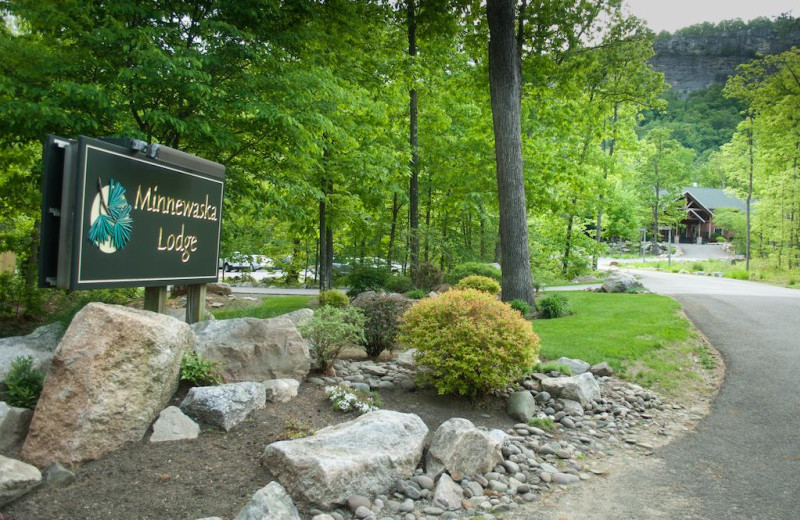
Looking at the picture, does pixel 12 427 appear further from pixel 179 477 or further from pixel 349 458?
A: pixel 349 458

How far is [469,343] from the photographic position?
20.0ft

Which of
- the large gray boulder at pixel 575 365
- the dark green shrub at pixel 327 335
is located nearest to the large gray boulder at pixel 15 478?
the dark green shrub at pixel 327 335

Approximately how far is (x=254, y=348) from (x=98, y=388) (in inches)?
72.5

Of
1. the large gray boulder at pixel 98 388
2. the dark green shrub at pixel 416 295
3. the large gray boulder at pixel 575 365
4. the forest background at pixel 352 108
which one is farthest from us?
the dark green shrub at pixel 416 295

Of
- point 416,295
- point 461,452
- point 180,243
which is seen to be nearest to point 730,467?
point 461,452

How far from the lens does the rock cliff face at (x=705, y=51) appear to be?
466 feet

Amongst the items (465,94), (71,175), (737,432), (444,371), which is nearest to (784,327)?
(737,432)

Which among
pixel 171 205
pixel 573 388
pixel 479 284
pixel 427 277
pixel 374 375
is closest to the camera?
pixel 171 205

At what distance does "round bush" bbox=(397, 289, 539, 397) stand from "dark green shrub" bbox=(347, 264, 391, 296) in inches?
302

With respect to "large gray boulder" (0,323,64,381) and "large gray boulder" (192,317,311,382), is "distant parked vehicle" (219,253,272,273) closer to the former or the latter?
"large gray boulder" (0,323,64,381)

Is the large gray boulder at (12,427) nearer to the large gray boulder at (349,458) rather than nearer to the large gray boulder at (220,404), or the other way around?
the large gray boulder at (220,404)

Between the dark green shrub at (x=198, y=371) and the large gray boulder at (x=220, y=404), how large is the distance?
7.1 inches

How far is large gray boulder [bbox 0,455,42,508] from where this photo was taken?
363cm

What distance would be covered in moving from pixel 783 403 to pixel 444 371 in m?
4.72
